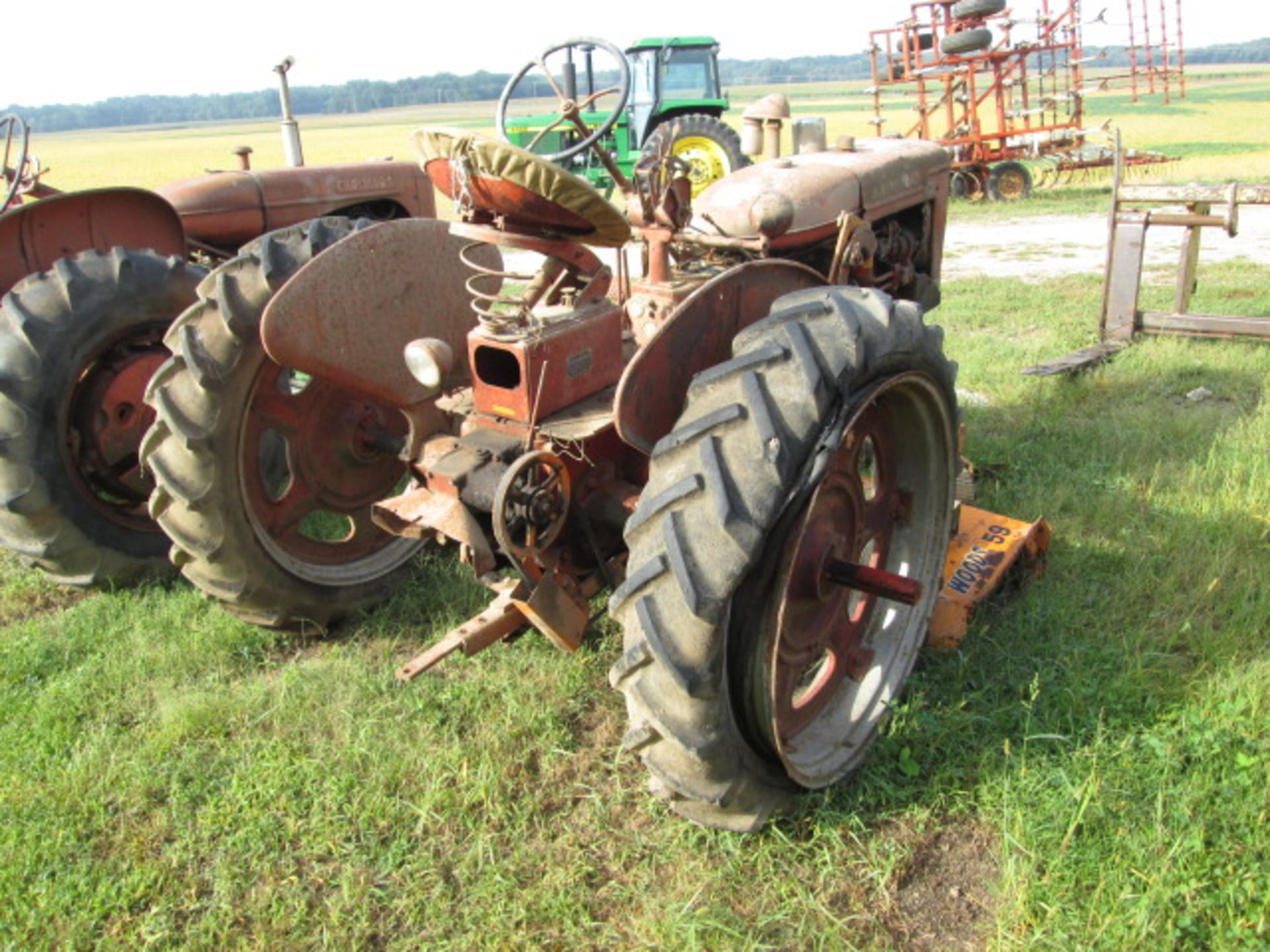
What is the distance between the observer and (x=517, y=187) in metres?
2.34

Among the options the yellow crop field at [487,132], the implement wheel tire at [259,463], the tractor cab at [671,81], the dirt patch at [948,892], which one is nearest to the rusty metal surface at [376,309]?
the implement wheel tire at [259,463]

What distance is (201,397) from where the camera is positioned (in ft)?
9.60

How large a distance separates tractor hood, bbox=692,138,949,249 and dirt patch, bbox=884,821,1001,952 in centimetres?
249

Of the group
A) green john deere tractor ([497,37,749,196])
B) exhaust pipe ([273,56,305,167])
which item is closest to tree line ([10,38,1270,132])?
green john deere tractor ([497,37,749,196])

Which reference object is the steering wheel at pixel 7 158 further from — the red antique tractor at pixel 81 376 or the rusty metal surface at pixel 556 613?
the rusty metal surface at pixel 556 613

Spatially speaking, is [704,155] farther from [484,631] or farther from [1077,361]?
[484,631]

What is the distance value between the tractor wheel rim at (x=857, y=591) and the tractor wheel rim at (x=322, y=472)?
1673mm

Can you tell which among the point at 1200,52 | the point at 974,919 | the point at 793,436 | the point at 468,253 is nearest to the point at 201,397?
the point at 468,253

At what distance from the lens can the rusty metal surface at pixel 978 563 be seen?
10.1 ft

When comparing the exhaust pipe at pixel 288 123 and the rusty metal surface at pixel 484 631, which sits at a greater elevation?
the exhaust pipe at pixel 288 123

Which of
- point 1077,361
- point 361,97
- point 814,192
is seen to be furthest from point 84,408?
point 361,97

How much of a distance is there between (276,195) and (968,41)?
39.2ft

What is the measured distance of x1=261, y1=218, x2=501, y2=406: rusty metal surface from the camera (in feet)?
9.04

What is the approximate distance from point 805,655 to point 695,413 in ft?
Answer: 3.02
